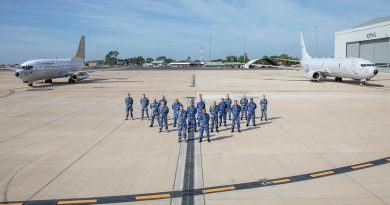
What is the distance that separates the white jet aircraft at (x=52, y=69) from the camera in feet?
132

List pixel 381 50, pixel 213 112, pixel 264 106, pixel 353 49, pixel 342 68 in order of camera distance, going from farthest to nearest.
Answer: pixel 353 49, pixel 381 50, pixel 342 68, pixel 264 106, pixel 213 112

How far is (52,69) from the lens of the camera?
44.6 meters

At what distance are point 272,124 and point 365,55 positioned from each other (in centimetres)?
8052

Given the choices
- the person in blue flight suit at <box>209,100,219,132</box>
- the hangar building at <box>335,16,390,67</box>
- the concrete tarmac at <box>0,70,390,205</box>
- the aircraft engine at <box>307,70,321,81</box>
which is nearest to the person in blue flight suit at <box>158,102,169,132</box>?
the concrete tarmac at <box>0,70,390,205</box>

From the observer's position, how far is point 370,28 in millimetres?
84500

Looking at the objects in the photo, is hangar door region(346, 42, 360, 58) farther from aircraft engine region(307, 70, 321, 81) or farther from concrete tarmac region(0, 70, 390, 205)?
concrete tarmac region(0, 70, 390, 205)

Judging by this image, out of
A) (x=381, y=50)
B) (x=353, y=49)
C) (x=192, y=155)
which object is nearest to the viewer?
(x=192, y=155)

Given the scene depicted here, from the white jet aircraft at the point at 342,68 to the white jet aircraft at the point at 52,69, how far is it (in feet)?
113

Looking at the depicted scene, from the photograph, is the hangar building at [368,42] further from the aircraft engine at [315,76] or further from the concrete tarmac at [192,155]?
the concrete tarmac at [192,155]

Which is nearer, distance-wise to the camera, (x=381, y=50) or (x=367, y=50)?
(x=381, y=50)

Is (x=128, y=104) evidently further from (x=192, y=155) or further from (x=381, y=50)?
(x=381, y=50)

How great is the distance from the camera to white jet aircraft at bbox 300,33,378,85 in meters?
39.9

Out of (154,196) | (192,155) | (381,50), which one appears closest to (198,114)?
(192,155)

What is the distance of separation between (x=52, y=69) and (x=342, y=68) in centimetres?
3729
